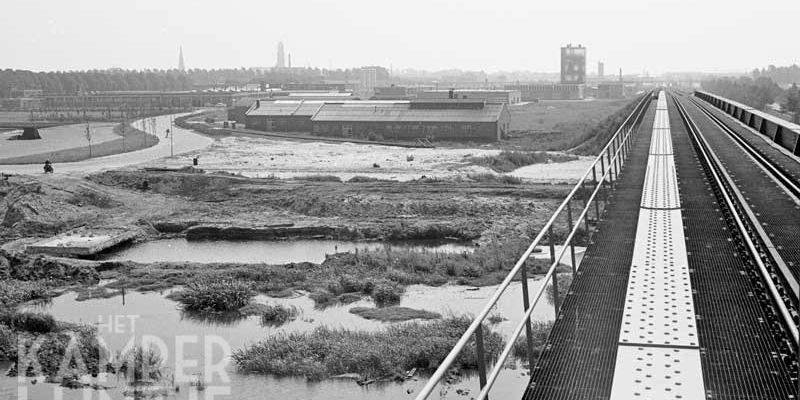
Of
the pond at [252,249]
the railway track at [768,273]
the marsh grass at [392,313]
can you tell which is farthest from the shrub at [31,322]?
the railway track at [768,273]

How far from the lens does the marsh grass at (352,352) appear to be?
1325 centimetres

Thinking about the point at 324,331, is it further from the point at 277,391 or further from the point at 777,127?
the point at 777,127

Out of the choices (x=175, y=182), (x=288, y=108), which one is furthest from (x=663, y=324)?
(x=288, y=108)

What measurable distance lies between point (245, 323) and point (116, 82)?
18441 centimetres

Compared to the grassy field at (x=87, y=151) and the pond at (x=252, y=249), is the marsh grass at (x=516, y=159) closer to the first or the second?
the pond at (x=252, y=249)

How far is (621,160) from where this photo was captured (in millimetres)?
17328

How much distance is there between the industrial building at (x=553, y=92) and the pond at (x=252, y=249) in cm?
12935

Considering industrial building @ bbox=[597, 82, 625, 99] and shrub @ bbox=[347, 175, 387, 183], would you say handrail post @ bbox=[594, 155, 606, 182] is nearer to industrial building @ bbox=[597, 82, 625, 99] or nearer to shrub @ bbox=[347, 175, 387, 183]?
shrub @ bbox=[347, 175, 387, 183]

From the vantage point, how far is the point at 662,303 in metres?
7.10

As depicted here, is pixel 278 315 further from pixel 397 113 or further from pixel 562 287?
pixel 397 113

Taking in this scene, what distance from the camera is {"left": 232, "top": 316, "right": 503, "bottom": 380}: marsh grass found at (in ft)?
43.5

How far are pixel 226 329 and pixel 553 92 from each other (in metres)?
149

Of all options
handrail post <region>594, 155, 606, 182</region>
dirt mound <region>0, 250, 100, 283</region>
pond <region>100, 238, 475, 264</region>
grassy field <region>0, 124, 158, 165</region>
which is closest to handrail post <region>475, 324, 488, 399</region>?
handrail post <region>594, 155, 606, 182</region>

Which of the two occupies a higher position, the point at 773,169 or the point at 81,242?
the point at 773,169
